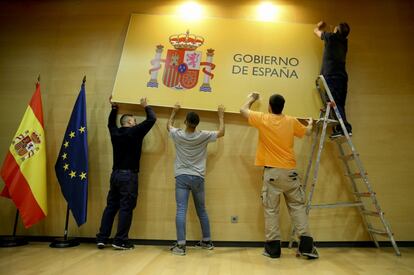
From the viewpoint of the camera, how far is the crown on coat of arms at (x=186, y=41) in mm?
3420

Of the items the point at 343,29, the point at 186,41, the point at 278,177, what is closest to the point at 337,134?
the point at 278,177

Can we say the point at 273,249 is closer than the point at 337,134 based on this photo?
Yes

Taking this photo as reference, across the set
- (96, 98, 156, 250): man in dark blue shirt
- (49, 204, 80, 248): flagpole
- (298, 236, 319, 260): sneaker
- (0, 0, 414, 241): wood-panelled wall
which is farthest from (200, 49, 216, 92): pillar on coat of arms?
(49, 204, 80, 248): flagpole

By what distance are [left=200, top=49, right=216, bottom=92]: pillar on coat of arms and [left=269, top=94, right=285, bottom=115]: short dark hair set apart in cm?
78

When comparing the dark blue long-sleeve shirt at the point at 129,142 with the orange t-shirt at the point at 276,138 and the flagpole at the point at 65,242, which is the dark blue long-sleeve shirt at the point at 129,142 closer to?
the flagpole at the point at 65,242

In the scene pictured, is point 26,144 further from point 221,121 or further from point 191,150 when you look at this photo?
point 221,121

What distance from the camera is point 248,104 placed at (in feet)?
10.1

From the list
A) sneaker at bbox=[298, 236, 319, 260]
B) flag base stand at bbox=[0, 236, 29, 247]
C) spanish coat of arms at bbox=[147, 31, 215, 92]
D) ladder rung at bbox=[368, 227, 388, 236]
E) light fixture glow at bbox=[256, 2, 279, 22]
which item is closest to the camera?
sneaker at bbox=[298, 236, 319, 260]

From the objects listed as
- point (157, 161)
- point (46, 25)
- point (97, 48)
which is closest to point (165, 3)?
point (97, 48)

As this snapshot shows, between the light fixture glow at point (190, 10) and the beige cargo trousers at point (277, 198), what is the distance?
2.12 meters

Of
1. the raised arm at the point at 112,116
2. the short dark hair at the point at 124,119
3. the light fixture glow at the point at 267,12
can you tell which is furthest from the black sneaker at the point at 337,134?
the raised arm at the point at 112,116

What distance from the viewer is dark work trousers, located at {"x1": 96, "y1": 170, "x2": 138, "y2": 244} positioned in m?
2.95

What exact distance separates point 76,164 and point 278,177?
2.14 m

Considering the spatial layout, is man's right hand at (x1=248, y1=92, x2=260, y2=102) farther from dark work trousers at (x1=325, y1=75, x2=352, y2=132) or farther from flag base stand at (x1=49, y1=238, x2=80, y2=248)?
flag base stand at (x1=49, y1=238, x2=80, y2=248)
